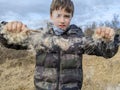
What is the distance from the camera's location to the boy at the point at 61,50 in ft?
12.7

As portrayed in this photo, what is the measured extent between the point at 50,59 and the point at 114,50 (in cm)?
58

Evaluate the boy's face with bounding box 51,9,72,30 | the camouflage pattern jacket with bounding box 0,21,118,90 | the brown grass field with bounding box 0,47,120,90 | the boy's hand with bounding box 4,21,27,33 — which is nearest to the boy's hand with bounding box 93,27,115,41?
the camouflage pattern jacket with bounding box 0,21,118,90

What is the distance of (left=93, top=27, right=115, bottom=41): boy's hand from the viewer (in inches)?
136

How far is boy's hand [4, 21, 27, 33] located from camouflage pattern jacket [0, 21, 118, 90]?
1.21 ft

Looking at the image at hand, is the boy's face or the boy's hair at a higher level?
the boy's hair

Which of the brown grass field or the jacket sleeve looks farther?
the brown grass field

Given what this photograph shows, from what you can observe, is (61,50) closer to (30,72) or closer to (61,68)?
(61,68)

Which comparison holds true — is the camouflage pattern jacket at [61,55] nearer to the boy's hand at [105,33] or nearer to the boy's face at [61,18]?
the boy's face at [61,18]

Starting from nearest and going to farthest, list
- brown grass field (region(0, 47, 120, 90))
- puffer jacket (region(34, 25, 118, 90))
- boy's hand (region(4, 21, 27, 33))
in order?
boy's hand (region(4, 21, 27, 33)), puffer jacket (region(34, 25, 118, 90)), brown grass field (region(0, 47, 120, 90))

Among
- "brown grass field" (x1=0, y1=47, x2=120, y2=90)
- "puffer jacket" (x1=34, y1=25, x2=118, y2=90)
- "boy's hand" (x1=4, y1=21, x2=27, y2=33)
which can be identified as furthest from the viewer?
"brown grass field" (x1=0, y1=47, x2=120, y2=90)

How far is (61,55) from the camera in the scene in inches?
154

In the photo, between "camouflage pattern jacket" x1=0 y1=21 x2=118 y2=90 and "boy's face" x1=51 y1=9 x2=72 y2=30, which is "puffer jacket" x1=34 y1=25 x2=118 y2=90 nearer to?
"camouflage pattern jacket" x1=0 y1=21 x2=118 y2=90

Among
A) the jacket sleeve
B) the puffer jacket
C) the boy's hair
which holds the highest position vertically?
the boy's hair

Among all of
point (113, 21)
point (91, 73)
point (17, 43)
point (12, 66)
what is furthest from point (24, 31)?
point (113, 21)
